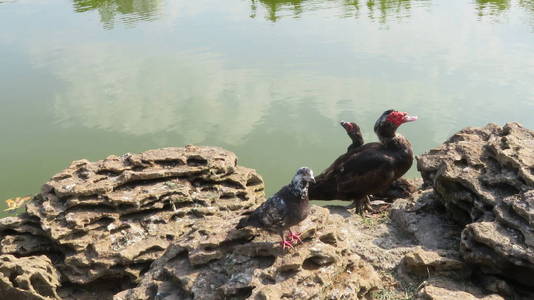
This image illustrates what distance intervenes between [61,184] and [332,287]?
3.68 metres

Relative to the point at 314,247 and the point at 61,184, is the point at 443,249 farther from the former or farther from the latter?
the point at 61,184

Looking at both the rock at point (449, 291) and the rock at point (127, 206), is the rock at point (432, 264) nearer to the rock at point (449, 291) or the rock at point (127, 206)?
the rock at point (449, 291)

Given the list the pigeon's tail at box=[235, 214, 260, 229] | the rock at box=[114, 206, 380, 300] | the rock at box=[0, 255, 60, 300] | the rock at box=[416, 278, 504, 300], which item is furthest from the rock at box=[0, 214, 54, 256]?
the rock at box=[416, 278, 504, 300]

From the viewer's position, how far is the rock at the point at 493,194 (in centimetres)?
428

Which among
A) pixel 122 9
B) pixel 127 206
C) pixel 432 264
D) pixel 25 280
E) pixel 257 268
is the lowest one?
pixel 25 280

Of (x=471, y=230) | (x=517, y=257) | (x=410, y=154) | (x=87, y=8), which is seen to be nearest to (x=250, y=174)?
(x=410, y=154)

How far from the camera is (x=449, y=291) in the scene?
409cm

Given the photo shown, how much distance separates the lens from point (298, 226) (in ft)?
14.8

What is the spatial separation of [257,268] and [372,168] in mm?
2913

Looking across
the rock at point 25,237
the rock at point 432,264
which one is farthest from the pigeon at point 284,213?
the rock at point 25,237

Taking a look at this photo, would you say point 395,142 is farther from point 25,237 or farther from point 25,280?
point 25,237

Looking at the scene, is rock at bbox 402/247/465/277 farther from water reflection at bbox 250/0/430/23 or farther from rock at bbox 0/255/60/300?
water reflection at bbox 250/0/430/23

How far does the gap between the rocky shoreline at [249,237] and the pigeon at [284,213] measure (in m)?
0.09

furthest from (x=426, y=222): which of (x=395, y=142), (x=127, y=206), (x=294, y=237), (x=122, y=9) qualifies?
(x=122, y=9)
